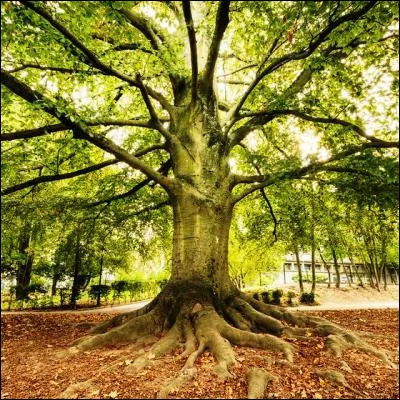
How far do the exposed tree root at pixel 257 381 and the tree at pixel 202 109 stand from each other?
0.46 meters

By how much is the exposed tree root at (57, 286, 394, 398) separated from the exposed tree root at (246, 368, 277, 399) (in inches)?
0.6

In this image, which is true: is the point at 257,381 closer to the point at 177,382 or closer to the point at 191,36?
the point at 177,382

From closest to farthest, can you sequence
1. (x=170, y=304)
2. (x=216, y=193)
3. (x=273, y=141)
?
(x=170, y=304), (x=216, y=193), (x=273, y=141)

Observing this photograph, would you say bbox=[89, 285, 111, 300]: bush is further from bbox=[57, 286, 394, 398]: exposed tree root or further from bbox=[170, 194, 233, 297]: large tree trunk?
bbox=[170, 194, 233, 297]: large tree trunk

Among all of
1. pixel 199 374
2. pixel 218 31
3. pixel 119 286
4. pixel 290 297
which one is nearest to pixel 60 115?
pixel 218 31

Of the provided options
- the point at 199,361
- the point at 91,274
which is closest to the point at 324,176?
the point at 199,361

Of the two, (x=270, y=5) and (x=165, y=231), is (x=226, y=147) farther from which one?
(x=165, y=231)

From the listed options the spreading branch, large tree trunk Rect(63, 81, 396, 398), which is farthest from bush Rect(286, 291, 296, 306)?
the spreading branch

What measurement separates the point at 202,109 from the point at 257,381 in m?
6.36

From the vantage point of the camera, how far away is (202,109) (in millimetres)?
8812

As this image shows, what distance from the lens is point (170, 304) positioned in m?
7.27

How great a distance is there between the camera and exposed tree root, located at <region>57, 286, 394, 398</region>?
211 inches

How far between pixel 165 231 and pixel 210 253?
229 inches

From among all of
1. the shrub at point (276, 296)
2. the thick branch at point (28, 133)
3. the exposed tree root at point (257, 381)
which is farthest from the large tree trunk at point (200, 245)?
the shrub at point (276, 296)
